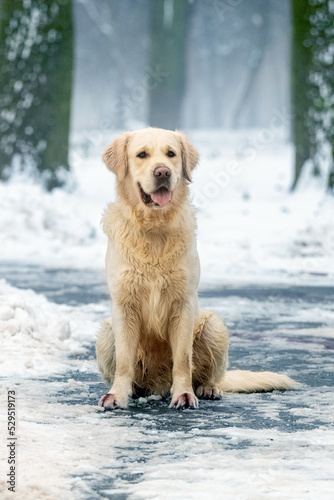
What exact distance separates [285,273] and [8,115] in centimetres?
952

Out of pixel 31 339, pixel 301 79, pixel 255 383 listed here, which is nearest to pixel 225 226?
pixel 301 79

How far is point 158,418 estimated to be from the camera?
4855 millimetres

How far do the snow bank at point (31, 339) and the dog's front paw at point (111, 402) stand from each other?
1014 millimetres

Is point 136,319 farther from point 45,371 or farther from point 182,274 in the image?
point 45,371

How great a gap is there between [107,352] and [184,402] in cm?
66

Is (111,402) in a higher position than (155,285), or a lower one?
lower

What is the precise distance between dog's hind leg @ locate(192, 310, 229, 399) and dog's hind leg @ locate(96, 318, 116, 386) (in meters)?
0.51

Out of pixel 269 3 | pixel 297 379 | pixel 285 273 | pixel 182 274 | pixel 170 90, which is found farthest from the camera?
pixel 269 3

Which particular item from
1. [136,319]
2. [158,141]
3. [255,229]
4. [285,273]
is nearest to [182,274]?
[136,319]

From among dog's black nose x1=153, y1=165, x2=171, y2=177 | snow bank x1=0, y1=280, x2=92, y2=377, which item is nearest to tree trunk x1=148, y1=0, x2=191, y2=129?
snow bank x1=0, y1=280, x2=92, y2=377

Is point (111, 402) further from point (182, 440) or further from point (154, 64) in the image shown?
point (154, 64)

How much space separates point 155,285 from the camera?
520 cm

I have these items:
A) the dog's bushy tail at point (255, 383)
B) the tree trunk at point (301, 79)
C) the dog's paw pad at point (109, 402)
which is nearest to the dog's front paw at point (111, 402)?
the dog's paw pad at point (109, 402)

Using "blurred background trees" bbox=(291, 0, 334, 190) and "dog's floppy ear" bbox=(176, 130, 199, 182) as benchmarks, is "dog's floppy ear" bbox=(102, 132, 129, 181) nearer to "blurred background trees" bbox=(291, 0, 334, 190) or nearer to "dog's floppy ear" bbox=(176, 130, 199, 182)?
"dog's floppy ear" bbox=(176, 130, 199, 182)
